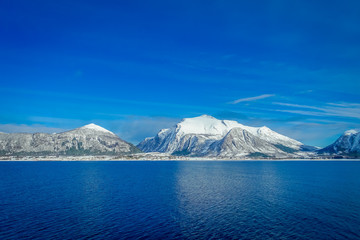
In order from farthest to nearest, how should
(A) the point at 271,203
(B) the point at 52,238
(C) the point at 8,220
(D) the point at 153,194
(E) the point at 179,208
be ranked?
(D) the point at 153,194 < (A) the point at 271,203 < (E) the point at 179,208 < (C) the point at 8,220 < (B) the point at 52,238

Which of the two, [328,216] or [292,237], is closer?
[292,237]

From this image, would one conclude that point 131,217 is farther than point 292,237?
Yes

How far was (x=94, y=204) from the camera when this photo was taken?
69875 millimetres

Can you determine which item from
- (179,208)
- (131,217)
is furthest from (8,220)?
(179,208)

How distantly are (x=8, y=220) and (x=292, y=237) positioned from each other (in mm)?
54424

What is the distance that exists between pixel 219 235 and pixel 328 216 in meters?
29.3

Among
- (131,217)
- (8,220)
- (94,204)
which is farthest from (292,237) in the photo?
(8,220)

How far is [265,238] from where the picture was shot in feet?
144

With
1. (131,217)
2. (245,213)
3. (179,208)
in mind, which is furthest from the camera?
(179,208)

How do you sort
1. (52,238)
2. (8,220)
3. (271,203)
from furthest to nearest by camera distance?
(271,203), (8,220), (52,238)

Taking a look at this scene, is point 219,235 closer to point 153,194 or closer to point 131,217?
point 131,217

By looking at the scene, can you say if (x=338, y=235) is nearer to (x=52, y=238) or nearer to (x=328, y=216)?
(x=328, y=216)

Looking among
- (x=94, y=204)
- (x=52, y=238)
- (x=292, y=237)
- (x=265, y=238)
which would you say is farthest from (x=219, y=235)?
(x=94, y=204)

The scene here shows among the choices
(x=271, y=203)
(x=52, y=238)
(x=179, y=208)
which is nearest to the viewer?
(x=52, y=238)
